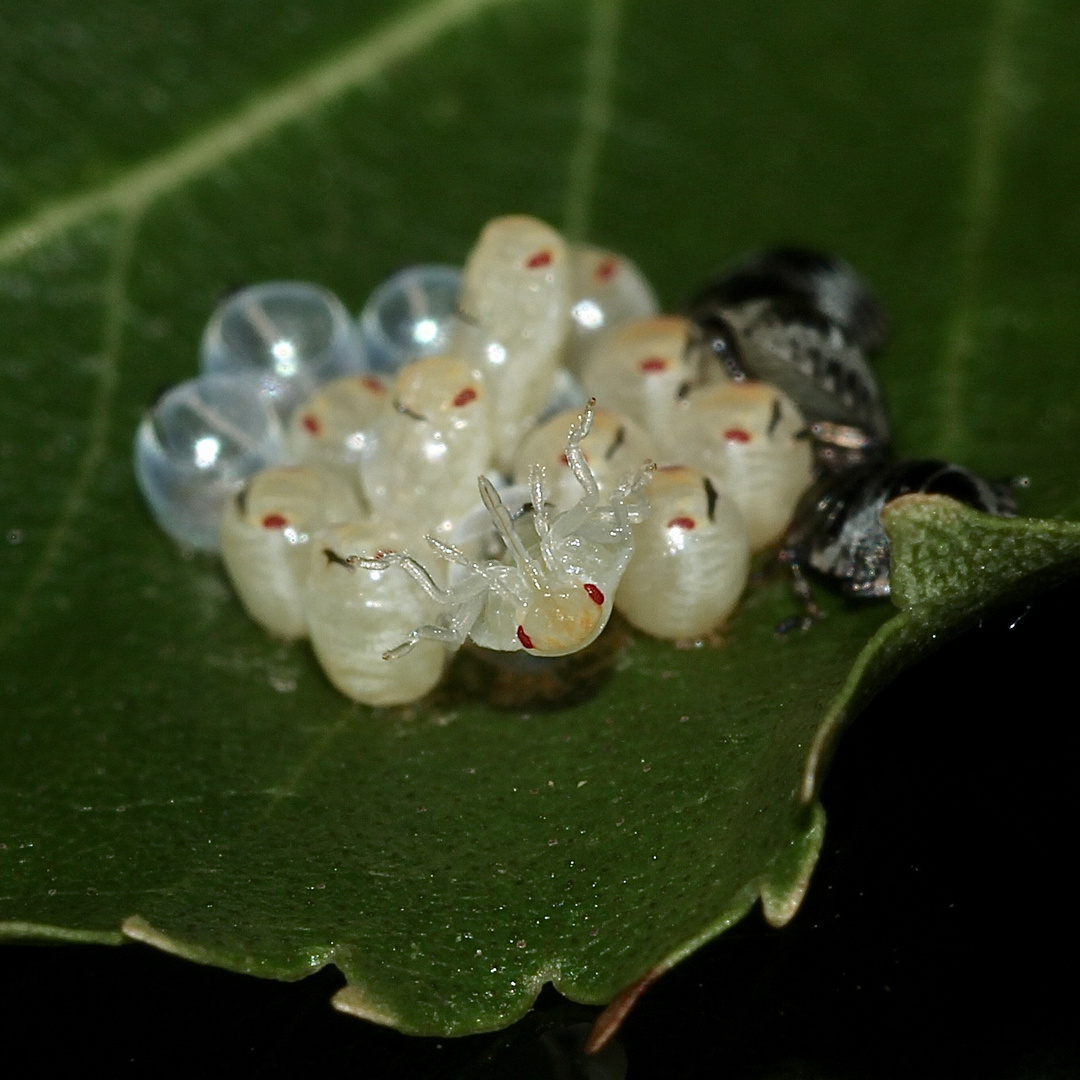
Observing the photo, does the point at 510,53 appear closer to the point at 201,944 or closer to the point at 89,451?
the point at 89,451

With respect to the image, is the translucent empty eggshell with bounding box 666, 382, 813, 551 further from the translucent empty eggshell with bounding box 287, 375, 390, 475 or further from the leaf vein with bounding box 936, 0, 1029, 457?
the translucent empty eggshell with bounding box 287, 375, 390, 475

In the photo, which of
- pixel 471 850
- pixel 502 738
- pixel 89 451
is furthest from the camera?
pixel 89 451

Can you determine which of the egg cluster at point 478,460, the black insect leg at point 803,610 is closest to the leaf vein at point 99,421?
the egg cluster at point 478,460

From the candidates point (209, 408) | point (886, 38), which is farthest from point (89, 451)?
point (886, 38)

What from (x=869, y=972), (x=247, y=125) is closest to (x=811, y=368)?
(x=869, y=972)

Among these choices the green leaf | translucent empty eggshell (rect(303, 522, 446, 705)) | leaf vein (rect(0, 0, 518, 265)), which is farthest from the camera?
leaf vein (rect(0, 0, 518, 265))

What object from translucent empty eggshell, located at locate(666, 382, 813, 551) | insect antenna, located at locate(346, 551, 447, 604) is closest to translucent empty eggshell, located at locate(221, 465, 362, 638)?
insect antenna, located at locate(346, 551, 447, 604)

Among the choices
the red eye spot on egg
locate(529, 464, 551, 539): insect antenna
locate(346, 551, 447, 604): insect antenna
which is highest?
the red eye spot on egg
